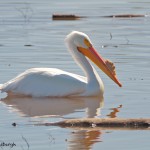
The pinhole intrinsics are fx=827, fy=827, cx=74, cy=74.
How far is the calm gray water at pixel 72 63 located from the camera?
8.86m

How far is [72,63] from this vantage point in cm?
1440

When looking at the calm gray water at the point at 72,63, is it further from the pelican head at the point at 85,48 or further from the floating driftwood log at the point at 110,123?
the pelican head at the point at 85,48

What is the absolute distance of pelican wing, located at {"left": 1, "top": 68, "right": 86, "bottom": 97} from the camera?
12039mm

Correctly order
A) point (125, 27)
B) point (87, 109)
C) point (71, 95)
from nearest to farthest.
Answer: point (87, 109) < point (71, 95) < point (125, 27)

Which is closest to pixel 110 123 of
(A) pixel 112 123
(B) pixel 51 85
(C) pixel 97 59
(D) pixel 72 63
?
(A) pixel 112 123

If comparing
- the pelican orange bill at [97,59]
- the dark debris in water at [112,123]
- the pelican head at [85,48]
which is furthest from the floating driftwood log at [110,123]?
the pelican head at [85,48]

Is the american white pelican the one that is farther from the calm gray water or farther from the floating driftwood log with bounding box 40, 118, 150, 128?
the floating driftwood log with bounding box 40, 118, 150, 128

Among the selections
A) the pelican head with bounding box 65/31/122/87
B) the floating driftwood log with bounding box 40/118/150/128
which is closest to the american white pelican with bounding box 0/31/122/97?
the pelican head with bounding box 65/31/122/87

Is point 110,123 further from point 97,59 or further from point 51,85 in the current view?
point 97,59

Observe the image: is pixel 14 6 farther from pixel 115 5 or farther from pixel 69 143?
pixel 69 143

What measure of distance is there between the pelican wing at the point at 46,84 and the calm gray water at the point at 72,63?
154 mm

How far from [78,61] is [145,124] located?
3.76 m

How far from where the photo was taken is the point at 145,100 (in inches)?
447

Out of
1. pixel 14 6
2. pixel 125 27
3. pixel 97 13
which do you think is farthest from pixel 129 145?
pixel 14 6
